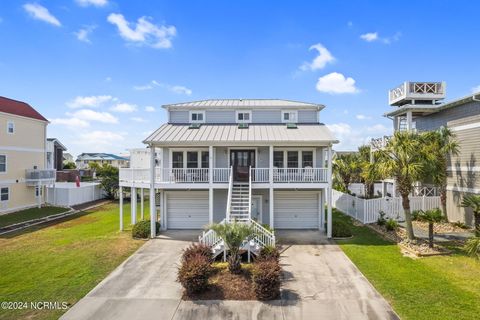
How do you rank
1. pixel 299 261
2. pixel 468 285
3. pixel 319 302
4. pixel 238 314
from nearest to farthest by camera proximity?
pixel 238 314 → pixel 319 302 → pixel 468 285 → pixel 299 261

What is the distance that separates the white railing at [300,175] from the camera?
1768cm

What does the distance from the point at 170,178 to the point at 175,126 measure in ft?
12.5

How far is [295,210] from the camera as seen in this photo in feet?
63.5

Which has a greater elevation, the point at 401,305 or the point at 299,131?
the point at 299,131

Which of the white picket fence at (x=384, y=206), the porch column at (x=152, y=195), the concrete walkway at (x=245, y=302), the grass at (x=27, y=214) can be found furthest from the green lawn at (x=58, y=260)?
the white picket fence at (x=384, y=206)

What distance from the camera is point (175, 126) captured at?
19672 mm

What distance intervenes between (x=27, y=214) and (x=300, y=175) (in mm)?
23325

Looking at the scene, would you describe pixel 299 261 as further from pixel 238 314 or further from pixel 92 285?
pixel 92 285

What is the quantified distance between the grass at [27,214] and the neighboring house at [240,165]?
10.4 m

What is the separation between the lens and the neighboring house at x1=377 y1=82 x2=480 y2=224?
1759 centimetres

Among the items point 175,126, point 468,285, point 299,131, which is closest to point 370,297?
point 468,285

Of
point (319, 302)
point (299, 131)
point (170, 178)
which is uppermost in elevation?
point (299, 131)

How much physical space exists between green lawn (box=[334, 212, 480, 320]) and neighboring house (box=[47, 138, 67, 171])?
42.3 metres

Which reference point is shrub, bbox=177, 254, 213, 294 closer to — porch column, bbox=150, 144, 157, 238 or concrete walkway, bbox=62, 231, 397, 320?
concrete walkway, bbox=62, 231, 397, 320
